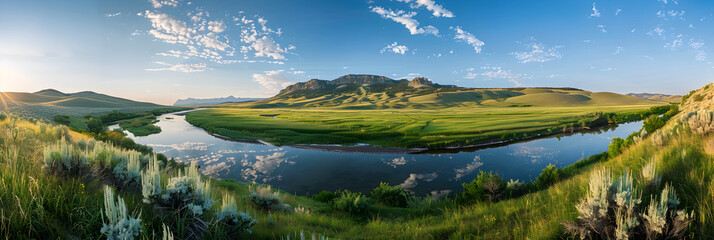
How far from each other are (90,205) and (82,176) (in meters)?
1.67

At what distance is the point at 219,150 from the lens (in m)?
32.5

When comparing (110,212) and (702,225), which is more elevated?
(110,212)

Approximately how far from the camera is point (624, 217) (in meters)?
3.77

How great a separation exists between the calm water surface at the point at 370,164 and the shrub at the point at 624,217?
13.6m

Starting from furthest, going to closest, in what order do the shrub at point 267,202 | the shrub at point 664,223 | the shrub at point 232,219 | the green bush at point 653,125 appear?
the green bush at point 653,125, the shrub at point 267,202, the shrub at point 232,219, the shrub at point 664,223

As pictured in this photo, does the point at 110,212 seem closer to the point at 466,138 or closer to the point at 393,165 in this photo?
the point at 393,165

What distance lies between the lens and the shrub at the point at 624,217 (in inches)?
136

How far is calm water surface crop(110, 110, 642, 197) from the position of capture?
19922 millimetres

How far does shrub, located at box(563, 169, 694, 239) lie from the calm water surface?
13613 millimetres

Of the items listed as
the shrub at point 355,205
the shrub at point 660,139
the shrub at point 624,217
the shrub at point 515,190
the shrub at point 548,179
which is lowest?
the shrub at point 355,205

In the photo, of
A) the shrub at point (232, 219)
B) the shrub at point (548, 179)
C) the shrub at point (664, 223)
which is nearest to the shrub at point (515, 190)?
the shrub at point (548, 179)

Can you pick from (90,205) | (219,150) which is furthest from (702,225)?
(219,150)

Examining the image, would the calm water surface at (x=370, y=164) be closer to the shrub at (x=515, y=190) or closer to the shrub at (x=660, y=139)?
the shrub at (x=515, y=190)

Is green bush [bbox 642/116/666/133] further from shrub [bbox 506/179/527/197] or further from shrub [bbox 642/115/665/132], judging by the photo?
shrub [bbox 506/179/527/197]
